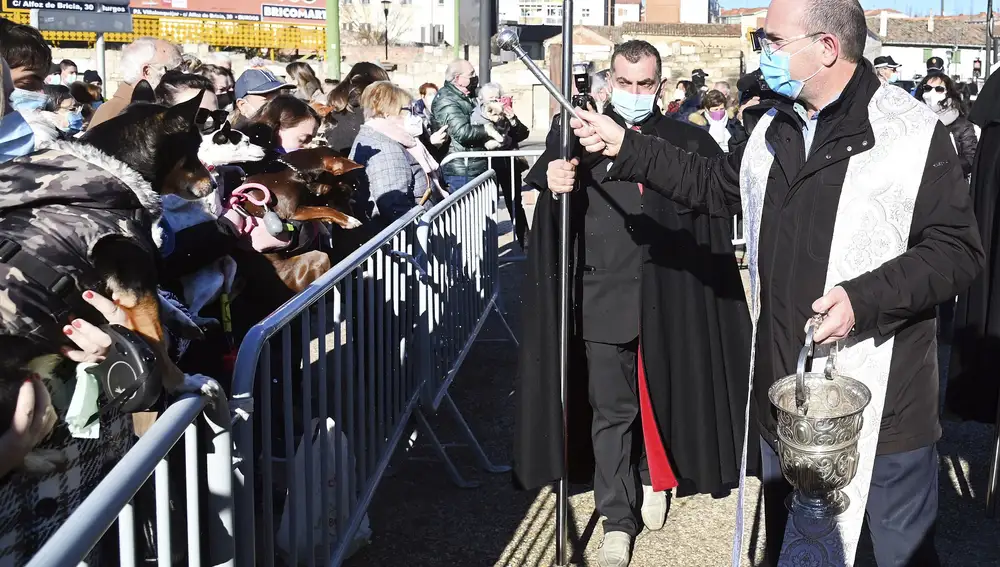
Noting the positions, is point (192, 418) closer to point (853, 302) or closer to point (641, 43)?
point (853, 302)

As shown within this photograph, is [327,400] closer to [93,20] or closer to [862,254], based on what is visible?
[862,254]

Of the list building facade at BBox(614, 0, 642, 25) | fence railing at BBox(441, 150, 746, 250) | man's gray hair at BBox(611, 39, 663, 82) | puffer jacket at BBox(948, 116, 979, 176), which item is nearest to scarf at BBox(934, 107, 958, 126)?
puffer jacket at BBox(948, 116, 979, 176)

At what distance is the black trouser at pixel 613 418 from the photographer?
4559mm

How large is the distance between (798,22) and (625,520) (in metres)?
2.24

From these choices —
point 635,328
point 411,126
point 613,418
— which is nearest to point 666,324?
point 635,328

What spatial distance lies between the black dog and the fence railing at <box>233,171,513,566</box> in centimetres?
32

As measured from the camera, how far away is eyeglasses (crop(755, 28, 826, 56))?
3.03 meters

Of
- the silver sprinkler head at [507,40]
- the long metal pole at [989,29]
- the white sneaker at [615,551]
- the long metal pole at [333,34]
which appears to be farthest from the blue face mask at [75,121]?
the long metal pole at [989,29]

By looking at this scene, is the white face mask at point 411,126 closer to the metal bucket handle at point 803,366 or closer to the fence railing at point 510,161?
the fence railing at point 510,161

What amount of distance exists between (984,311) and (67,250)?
4.32m

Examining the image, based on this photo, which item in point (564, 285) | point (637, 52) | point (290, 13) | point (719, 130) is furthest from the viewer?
point (290, 13)

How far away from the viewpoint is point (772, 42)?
3113 mm

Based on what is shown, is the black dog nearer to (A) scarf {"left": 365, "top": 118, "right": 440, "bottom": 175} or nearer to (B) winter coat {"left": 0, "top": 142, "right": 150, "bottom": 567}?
(B) winter coat {"left": 0, "top": 142, "right": 150, "bottom": 567}

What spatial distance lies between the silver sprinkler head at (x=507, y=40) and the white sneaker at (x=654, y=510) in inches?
90.1
